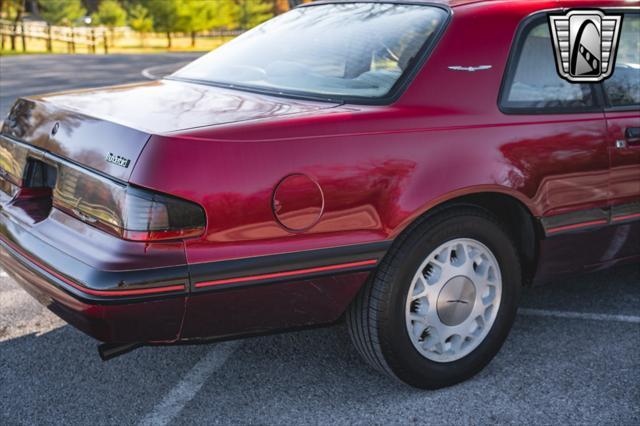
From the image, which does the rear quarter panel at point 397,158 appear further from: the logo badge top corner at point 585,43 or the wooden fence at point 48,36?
the wooden fence at point 48,36

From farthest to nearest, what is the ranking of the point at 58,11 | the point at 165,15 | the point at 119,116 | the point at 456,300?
the point at 58,11 < the point at 165,15 < the point at 456,300 < the point at 119,116

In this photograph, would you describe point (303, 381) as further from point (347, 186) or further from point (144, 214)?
point (144, 214)

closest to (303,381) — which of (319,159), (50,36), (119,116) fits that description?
(319,159)

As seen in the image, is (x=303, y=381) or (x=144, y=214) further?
(x=303, y=381)

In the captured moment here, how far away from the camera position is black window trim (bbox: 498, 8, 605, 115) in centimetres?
310

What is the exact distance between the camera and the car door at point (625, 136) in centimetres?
339

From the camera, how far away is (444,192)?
9.29 ft

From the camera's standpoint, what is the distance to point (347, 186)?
2656 millimetres

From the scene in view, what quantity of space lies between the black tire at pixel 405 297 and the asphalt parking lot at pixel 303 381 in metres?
0.10

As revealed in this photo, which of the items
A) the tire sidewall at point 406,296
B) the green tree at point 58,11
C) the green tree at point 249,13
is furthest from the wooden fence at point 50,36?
the tire sidewall at point 406,296

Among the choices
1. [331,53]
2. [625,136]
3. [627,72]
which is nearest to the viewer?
[331,53]

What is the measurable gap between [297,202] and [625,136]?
1668mm

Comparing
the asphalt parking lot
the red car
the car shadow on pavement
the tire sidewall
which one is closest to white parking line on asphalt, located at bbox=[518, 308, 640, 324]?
the asphalt parking lot

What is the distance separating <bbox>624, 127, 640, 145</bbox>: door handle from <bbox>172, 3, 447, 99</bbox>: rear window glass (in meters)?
1.01
